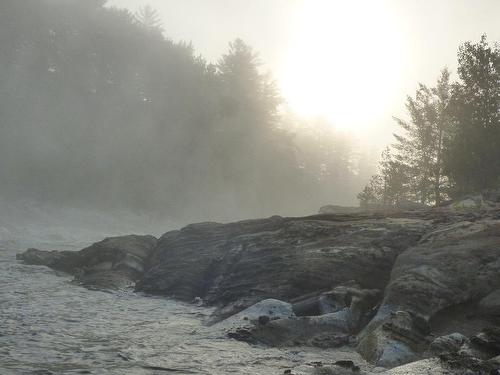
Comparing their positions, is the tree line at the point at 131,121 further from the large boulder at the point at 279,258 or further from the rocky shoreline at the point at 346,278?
the large boulder at the point at 279,258

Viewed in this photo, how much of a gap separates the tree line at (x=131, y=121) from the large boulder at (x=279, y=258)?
18.8 meters

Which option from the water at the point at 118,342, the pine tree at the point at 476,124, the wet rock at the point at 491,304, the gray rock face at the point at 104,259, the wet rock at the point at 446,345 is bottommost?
the water at the point at 118,342

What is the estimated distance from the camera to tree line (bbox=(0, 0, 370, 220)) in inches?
1229

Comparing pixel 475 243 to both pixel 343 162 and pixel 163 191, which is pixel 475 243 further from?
pixel 343 162

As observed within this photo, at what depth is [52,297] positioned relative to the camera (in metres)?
10.6

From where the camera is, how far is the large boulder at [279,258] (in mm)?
10359

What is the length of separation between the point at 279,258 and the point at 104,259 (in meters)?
7.22

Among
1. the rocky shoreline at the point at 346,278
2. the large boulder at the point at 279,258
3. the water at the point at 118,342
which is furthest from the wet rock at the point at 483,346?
the large boulder at the point at 279,258

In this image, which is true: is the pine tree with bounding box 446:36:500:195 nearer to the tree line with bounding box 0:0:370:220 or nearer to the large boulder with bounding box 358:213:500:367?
the large boulder with bounding box 358:213:500:367

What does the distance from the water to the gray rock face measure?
3.84 meters

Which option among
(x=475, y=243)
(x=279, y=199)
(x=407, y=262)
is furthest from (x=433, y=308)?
(x=279, y=199)

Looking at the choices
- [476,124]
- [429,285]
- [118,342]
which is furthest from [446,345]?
[476,124]

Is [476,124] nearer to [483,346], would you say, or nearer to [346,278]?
[346,278]

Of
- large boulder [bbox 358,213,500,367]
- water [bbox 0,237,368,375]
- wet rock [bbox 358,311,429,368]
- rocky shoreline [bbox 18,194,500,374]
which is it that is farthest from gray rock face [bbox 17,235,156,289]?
wet rock [bbox 358,311,429,368]
